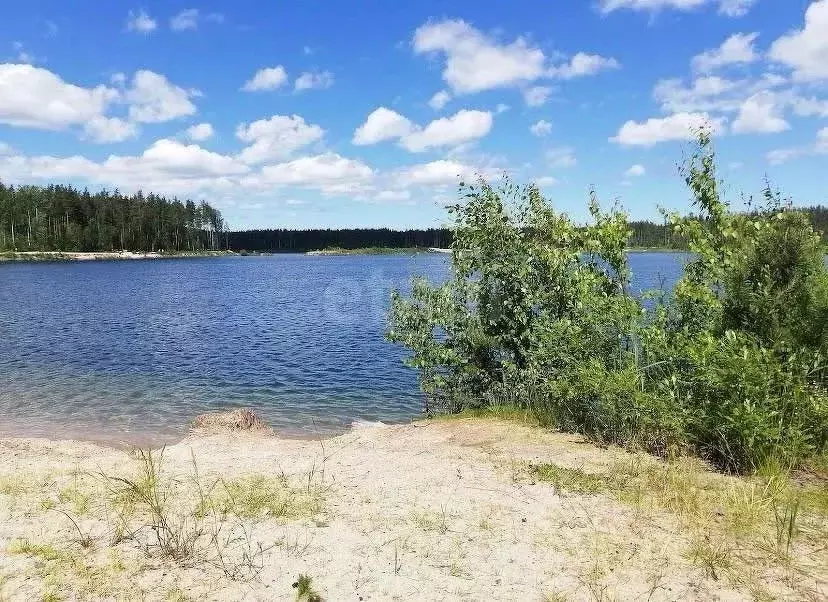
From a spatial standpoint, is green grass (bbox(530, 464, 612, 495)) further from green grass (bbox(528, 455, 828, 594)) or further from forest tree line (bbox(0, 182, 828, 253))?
forest tree line (bbox(0, 182, 828, 253))

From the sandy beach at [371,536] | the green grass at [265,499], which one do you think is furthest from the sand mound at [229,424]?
the green grass at [265,499]

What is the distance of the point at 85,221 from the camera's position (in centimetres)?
15775

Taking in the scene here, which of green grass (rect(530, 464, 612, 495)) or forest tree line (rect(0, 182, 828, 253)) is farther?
forest tree line (rect(0, 182, 828, 253))

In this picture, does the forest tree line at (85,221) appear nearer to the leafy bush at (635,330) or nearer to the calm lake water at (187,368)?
the calm lake water at (187,368)

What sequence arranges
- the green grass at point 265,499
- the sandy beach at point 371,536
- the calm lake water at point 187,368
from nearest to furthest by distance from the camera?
the sandy beach at point 371,536
the green grass at point 265,499
the calm lake water at point 187,368

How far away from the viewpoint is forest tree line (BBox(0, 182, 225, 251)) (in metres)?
143

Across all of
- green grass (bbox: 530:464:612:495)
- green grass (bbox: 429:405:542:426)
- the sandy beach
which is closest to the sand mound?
the sandy beach

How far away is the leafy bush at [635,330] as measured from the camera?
9.49m

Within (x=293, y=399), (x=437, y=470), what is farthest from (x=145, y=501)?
(x=293, y=399)

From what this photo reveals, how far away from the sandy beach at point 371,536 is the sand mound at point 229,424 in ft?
13.8

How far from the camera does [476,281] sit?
57.2ft

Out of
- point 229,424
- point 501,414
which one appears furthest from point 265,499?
point 501,414

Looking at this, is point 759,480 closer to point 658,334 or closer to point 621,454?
point 621,454

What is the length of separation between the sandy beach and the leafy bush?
3.82ft
